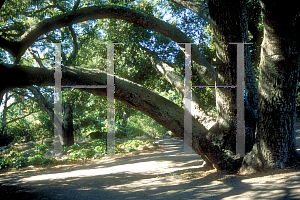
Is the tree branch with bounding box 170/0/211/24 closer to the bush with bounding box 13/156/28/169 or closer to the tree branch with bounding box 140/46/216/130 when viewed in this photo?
the tree branch with bounding box 140/46/216/130

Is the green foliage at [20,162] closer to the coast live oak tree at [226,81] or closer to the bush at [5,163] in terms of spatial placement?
the bush at [5,163]

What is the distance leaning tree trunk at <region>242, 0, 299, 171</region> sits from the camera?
334 cm

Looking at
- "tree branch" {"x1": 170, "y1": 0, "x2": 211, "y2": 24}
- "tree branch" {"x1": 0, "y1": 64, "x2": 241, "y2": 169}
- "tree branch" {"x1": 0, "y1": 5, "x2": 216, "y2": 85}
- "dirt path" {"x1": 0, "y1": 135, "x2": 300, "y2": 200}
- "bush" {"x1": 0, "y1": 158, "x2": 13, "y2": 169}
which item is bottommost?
"bush" {"x1": 0, "y1": 158, "x2": 13, "y2": 169}

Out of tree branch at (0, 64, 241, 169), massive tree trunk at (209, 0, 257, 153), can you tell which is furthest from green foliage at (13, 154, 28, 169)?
massive tree trunk at (209, 0, 257, 153)

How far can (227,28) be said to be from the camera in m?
3.99

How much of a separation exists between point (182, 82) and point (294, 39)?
284 cm

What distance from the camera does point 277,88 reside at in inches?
141

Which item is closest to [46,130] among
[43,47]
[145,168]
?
[43,47]

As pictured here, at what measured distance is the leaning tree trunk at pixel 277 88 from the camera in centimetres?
334

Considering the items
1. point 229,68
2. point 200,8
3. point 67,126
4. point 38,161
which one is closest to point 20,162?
point 38,161

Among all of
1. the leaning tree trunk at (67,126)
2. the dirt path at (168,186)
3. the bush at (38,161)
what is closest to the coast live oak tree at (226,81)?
the dirt path at (168,186)

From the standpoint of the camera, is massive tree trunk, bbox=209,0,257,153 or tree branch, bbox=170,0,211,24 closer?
massive tree trunk, bbox=209,0,257,153

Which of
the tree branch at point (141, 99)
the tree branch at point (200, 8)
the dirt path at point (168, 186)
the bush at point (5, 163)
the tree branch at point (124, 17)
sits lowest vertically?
the bush at point (5, 163)

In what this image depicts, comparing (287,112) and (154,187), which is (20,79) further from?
(287,112)
